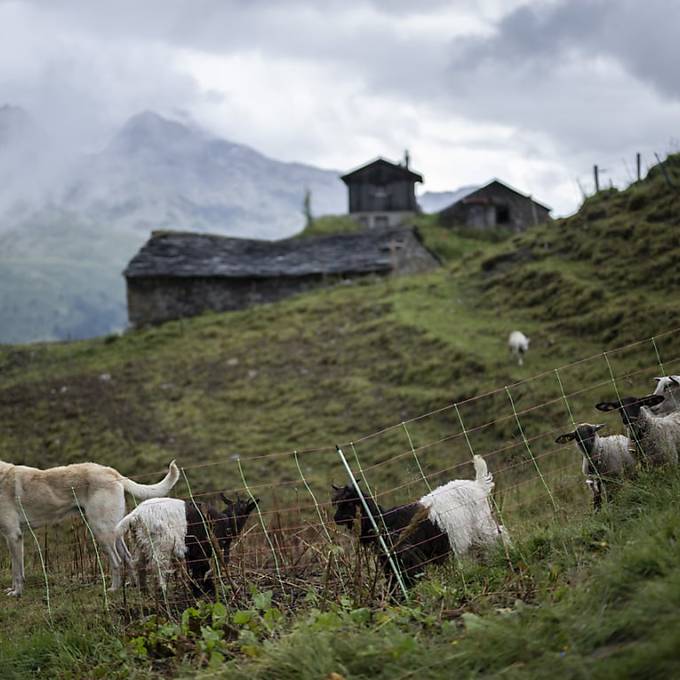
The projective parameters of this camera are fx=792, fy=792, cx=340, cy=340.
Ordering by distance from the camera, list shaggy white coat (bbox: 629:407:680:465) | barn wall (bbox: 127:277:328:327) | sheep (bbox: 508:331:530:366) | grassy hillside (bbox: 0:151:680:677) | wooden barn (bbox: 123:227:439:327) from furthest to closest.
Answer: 1. barn wall (bbox: 127:277:328:327)
2. wooden barn (bbox: 123:227:439:327)
3. sheep (bbox: 508:331:530:366)
4. shaggy white coat (bbox: 629:407:680:465)
5. grassy hillside (bbox: 0:151:680:677)

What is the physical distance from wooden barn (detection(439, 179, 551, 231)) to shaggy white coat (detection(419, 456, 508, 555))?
41636mm

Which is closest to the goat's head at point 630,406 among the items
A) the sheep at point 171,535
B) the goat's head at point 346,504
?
the goat's head at point 346,504

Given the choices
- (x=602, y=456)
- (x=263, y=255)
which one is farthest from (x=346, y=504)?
(x=263, y=255)

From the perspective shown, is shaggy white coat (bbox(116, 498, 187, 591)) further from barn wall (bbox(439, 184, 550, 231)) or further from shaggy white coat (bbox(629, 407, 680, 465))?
barn wall (bbox(439, 184, 550, 231))

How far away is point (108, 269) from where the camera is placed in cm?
14462

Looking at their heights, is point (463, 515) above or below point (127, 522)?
below

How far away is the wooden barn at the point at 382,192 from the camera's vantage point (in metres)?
54.2

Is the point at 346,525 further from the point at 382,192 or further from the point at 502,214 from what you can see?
the point at 382,192

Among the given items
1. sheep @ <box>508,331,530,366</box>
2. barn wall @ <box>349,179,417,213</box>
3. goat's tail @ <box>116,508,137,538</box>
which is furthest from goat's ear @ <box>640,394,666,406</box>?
barn wall @ <box>349,179,417,213</box>

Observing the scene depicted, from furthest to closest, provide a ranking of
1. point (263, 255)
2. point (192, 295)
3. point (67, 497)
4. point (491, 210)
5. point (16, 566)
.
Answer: point (491, 210) → point (263, 255) → point (192, 295) → point (67, 497) → point (16, 566)

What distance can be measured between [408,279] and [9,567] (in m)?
23.7

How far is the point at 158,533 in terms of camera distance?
735cm

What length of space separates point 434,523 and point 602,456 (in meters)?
1.75

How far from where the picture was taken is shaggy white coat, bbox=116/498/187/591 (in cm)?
731
